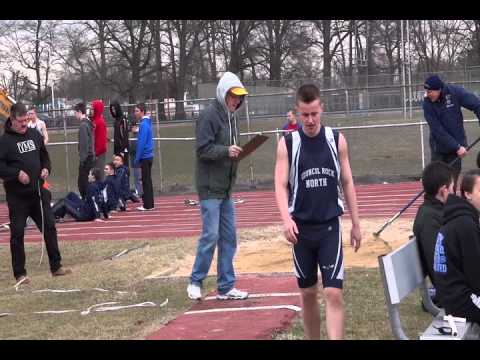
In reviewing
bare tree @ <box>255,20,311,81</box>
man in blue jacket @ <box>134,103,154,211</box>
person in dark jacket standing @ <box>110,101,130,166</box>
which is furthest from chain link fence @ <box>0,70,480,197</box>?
bare tree @ <box>255,20,311,81</box>

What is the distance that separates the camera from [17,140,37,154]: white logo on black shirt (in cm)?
919

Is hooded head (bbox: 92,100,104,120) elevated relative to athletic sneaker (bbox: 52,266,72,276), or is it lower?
elevated

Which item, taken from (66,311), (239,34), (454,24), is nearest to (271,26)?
(239,34)

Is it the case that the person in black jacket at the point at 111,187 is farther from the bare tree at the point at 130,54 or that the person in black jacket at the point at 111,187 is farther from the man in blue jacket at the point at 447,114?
the bare tree at the point at 130,54

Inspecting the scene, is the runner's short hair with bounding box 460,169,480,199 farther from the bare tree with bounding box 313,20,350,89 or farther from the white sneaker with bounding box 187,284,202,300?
the bare tree with bounding box 313,20,350,89

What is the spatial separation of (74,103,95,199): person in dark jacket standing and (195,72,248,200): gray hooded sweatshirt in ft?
28.5

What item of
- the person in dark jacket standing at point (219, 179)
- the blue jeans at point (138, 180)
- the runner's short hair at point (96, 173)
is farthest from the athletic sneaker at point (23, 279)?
the blue jeans at point (138, 180)

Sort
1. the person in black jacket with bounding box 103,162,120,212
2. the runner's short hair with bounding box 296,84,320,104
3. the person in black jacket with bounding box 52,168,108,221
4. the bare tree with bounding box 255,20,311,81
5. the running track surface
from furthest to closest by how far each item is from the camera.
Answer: the bare tree with bounding box 255,20,311,81
the person in black jacket with bounding box 103,162,120,212
the person in black jacket with bounding box 52,168,108,221
the running track surface
the runner's short hair with bounding box 296,84,320,104

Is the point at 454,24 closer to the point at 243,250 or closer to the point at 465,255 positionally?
the point at 243,250

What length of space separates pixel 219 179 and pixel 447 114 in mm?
3127

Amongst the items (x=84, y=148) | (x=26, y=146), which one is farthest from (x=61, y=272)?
(x=84, y=148)

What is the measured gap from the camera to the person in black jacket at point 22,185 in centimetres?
910
